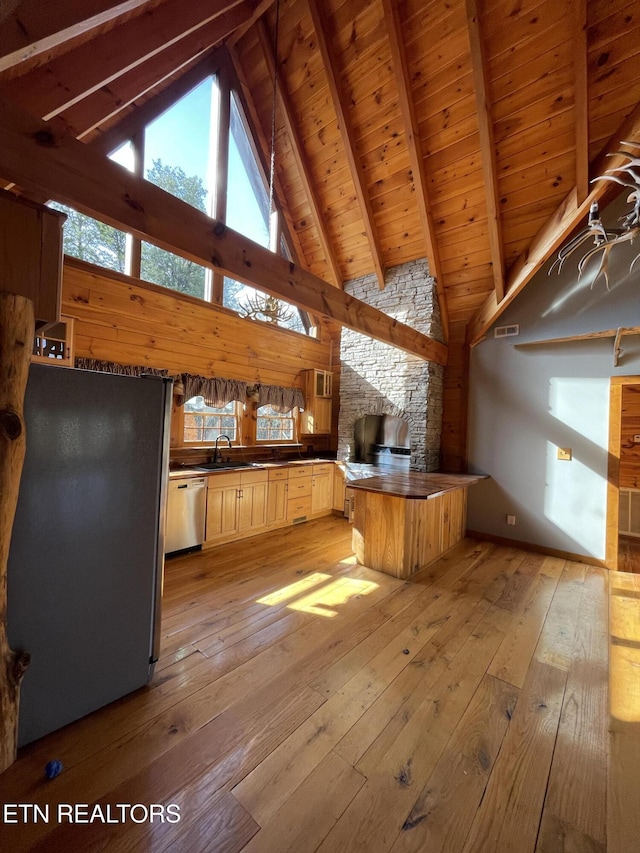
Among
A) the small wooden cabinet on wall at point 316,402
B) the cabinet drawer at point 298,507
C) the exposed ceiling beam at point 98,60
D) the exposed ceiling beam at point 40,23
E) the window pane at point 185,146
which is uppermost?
the window pane at point 185,146

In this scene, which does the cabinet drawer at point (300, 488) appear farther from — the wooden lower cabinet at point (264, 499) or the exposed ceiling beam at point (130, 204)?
the exposed ceiling beam at point (130, 204)

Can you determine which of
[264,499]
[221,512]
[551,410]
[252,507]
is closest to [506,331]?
[551,410]

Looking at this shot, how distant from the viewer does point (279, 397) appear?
5.25 metres

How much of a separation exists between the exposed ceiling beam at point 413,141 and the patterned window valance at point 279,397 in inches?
98.7

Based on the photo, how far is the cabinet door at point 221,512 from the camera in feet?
12.2

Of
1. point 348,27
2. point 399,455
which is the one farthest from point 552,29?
point 399,455

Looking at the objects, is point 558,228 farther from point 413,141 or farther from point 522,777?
point 522,777

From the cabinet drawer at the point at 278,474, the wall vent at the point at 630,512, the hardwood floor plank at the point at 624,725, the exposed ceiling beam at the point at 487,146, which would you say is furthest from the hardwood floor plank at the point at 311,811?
the wall vent at the point at 630,512

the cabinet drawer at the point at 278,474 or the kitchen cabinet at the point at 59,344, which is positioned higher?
the kitchen cabinet at the point at 59,344

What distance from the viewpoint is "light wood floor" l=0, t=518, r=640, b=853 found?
1.16m

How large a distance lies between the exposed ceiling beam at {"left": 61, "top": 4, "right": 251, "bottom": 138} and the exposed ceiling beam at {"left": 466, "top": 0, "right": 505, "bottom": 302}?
2.51 metres

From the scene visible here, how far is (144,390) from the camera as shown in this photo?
5.54 feet

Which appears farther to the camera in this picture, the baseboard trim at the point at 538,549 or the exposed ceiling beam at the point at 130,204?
the baseboard trim at the point at 538,549

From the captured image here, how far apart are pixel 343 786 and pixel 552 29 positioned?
530 centimetres
